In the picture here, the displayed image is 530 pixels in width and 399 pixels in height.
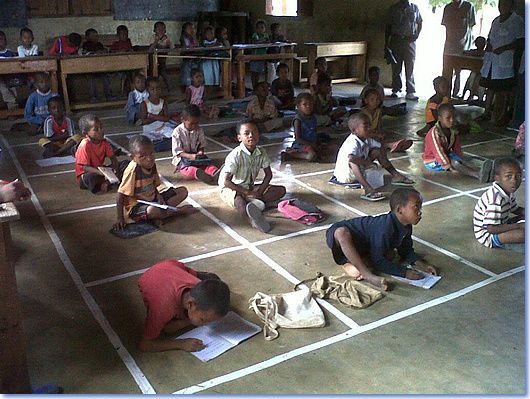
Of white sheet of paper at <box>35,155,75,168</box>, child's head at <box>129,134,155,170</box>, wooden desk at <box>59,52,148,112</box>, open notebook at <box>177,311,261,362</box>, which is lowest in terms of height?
open notebook at <box>177,311,261,362</box>

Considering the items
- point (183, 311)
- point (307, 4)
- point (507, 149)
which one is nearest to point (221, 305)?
point (183, 311)

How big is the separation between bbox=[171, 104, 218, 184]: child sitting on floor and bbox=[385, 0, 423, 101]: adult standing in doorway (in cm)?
499

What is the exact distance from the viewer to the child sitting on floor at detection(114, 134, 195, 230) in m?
4.23

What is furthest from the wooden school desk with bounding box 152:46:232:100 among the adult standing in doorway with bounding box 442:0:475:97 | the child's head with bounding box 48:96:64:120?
the adult standing in doorway with bounding box 442:0:475:97

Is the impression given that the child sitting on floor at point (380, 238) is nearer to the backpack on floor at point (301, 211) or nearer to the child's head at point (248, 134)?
the backpack on floor at point (301, 211)

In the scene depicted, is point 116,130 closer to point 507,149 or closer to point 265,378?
point 507,149

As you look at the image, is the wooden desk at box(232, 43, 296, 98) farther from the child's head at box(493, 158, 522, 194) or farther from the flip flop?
the child's head at box(493, 158, 522, 194)

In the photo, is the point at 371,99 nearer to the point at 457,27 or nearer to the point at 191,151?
the point at 191,151

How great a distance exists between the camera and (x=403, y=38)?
9812mm

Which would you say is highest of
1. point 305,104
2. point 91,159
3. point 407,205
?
point 305,104

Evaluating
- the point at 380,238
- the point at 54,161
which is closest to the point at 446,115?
the point at 380,238

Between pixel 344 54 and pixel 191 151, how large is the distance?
5909 millimetres

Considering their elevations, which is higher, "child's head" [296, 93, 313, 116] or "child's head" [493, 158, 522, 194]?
"child's head" [296, 93, 313, 116]

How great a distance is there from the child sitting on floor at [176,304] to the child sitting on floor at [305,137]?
3251 millimetres
